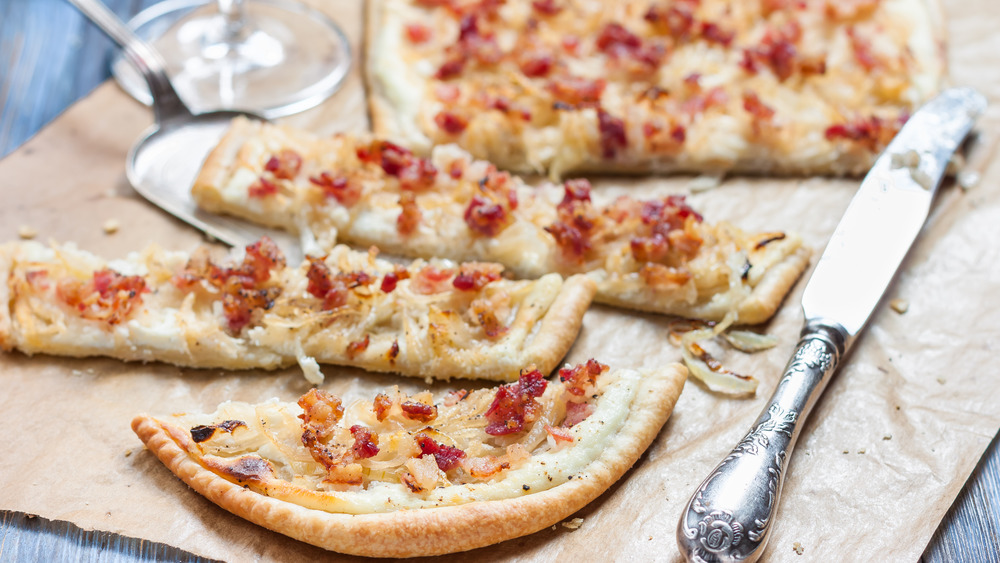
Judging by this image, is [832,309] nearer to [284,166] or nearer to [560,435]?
[560,435]

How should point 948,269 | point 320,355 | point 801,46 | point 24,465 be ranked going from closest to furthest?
point 24,465
point 320,355
point 948,269
point 801,46

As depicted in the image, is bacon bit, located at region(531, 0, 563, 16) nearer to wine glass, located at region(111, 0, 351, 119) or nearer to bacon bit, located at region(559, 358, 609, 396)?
wine glass, located at region(111, 0, 351, 119)

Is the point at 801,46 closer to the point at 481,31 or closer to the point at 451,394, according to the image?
the point at 481,31

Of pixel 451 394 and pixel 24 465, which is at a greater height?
pixel 451 394

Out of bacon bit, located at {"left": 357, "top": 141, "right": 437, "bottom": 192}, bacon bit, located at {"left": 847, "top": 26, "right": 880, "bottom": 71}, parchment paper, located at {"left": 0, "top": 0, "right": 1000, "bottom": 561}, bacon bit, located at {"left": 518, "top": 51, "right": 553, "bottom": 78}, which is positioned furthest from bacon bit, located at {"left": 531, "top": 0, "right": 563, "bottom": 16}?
bacon bit, located at {"left": 847, "top": 26, "right": 880, "bottom": 71}

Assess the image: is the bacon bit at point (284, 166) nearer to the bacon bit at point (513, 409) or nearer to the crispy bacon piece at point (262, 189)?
the crispy bacon piece at point (262, 189)

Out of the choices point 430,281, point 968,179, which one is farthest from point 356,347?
point 968,179

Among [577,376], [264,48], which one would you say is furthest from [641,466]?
[264,48]
